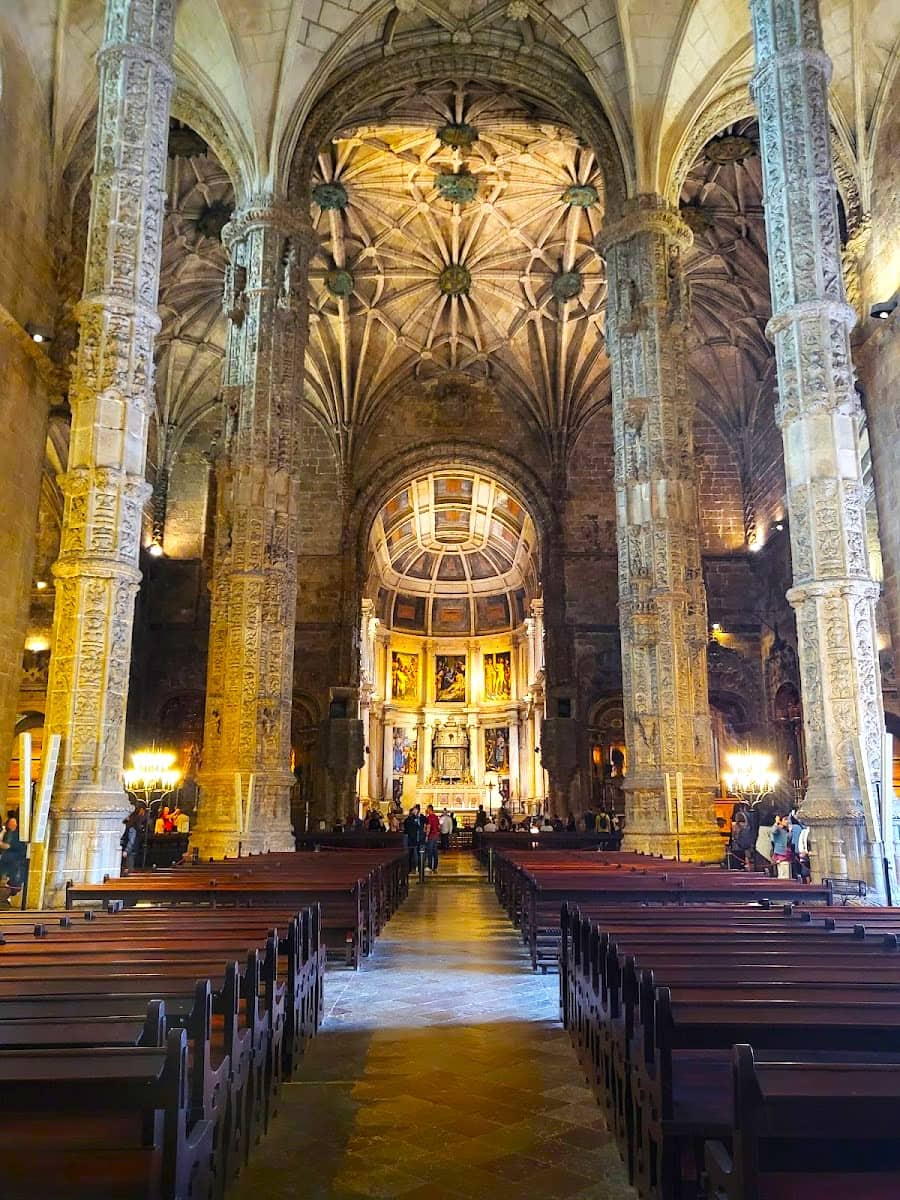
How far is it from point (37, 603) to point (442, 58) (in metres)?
16.8

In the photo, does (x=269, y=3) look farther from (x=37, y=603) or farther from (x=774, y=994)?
(x=774, y=994)

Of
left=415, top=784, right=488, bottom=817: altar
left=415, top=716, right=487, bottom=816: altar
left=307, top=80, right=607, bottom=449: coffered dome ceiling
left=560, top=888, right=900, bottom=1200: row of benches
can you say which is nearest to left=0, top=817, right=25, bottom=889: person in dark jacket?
left=560, top=888, right=900, bottom=1200: row of benches

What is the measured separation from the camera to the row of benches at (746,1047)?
1.89 m

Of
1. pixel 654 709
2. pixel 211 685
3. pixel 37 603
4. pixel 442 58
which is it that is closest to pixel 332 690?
pixel 37 603

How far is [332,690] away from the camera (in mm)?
28766

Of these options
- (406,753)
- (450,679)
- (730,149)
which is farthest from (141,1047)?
(450,679)

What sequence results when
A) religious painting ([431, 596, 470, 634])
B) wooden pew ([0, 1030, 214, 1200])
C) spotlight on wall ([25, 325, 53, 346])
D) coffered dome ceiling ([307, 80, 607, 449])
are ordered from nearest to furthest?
wooden pew ([0, 1030, 214, 1200])
spotlight on wall ([25, 325, 53, 346])
coffered dome ceiling ([307, 80, 607, 449])
religious painting ([431, 596, 470, 634])

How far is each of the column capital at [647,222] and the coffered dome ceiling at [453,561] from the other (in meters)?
20.1

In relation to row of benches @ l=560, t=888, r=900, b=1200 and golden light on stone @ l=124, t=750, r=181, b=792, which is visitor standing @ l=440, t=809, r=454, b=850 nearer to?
golden light on stone @ l=124, t=750, r=181, b=792

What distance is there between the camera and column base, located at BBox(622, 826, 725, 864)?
45.0 feet

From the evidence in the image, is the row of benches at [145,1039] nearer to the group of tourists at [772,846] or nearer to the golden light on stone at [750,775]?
the group of tourists at [772,846]

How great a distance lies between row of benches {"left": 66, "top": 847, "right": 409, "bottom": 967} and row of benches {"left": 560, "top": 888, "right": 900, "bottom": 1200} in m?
3.00

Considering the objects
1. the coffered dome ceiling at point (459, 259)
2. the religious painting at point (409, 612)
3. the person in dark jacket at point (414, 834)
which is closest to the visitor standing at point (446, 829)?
the religious painting at point (409, 612)

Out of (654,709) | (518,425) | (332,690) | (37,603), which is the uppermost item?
(518,425)
